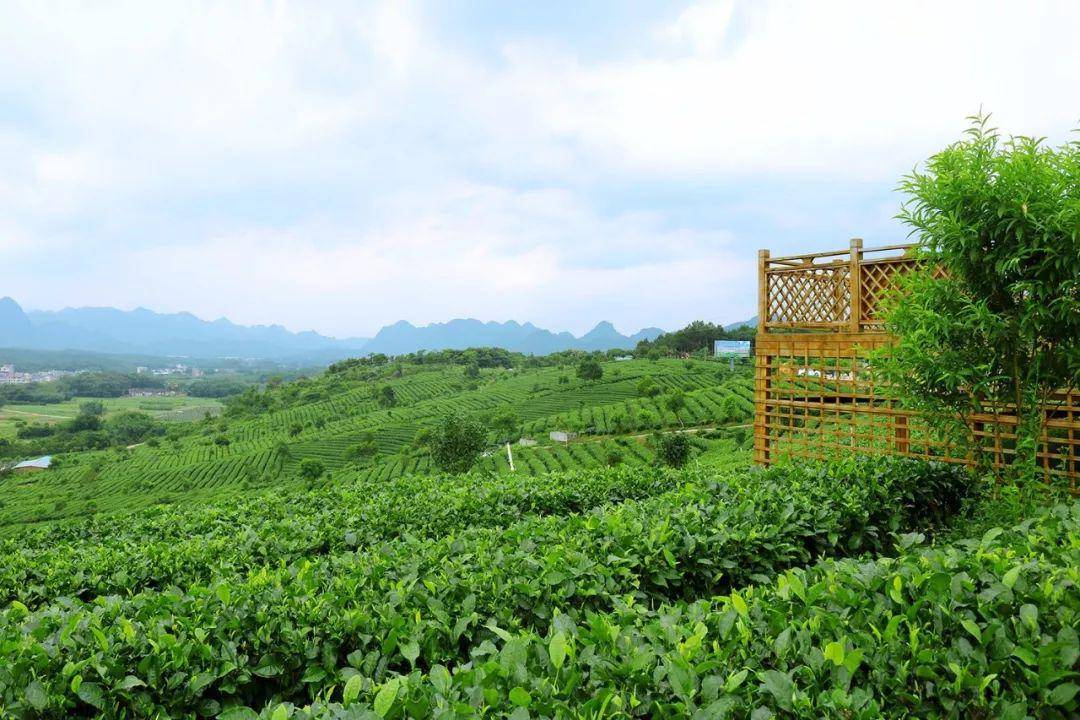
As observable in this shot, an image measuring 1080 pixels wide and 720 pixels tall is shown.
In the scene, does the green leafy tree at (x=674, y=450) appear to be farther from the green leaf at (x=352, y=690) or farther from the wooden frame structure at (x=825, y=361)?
the green leaf at (x=352, y=690)

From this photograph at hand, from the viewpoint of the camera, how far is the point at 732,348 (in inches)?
2653

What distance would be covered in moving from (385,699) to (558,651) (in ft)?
1.57

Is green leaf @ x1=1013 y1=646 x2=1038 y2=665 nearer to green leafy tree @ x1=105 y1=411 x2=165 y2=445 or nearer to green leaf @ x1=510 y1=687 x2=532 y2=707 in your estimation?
green leaf @ x1=510 y1=687 x2=532 y2=707

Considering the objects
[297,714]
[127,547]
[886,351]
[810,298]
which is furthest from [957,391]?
[127,547]

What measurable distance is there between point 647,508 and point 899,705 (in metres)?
2.12

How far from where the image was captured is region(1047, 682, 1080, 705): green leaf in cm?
156

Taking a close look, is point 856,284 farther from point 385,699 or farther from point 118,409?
point 118,409

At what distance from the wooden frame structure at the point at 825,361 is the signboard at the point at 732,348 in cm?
5838

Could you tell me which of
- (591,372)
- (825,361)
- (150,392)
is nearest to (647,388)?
(591,372)

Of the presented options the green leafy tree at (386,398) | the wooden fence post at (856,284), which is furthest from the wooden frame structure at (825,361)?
the green leafy tree at (386,398)

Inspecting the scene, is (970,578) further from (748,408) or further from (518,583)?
(748,408)

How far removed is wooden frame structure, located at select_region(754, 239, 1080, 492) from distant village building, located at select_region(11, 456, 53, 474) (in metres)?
69.5

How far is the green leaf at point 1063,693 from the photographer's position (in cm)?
156

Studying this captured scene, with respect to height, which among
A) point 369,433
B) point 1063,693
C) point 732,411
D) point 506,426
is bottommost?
point 369,433
